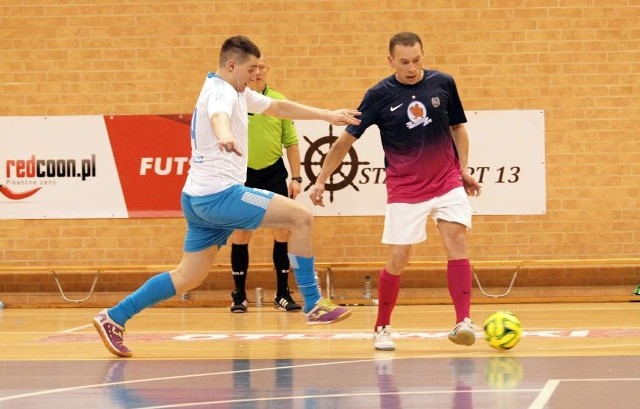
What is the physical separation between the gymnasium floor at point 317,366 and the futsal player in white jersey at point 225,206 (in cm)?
33

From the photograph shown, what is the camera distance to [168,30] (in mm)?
12055

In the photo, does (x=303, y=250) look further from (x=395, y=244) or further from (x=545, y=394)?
(x=545, y=394)

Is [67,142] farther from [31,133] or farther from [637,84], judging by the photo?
[637,84]

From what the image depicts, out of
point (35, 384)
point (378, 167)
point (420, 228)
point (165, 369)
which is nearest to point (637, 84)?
point (378, 167)

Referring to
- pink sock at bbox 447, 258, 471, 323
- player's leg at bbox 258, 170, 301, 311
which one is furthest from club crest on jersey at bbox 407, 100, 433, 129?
player's leg at bbox 258, 170, 301, 311

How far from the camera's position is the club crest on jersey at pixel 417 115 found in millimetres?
7449

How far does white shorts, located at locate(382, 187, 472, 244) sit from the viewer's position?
7.34 m

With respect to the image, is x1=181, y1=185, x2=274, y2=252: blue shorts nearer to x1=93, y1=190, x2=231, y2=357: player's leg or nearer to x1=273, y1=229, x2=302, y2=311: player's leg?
x1=93, y1=190, x2=231, y2=357: player's leg

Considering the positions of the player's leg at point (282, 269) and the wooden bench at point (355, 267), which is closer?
the player's leg at point (282, 269)

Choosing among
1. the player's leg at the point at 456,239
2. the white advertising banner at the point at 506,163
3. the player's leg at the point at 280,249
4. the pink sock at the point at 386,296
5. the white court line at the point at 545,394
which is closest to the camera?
the white court line at the point at 545,394

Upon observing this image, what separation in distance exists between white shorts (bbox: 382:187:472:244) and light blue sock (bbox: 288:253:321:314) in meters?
0.66

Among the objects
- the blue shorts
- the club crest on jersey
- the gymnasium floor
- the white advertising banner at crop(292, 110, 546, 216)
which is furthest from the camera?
the white advertising banner at crop(292, 110, 546, 216)

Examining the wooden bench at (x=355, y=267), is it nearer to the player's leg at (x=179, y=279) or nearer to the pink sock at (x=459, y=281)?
the pink sock at (x=459, y=281)

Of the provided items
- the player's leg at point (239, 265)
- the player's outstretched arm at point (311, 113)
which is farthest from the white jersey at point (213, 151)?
the player's leg at point (239, 265)
